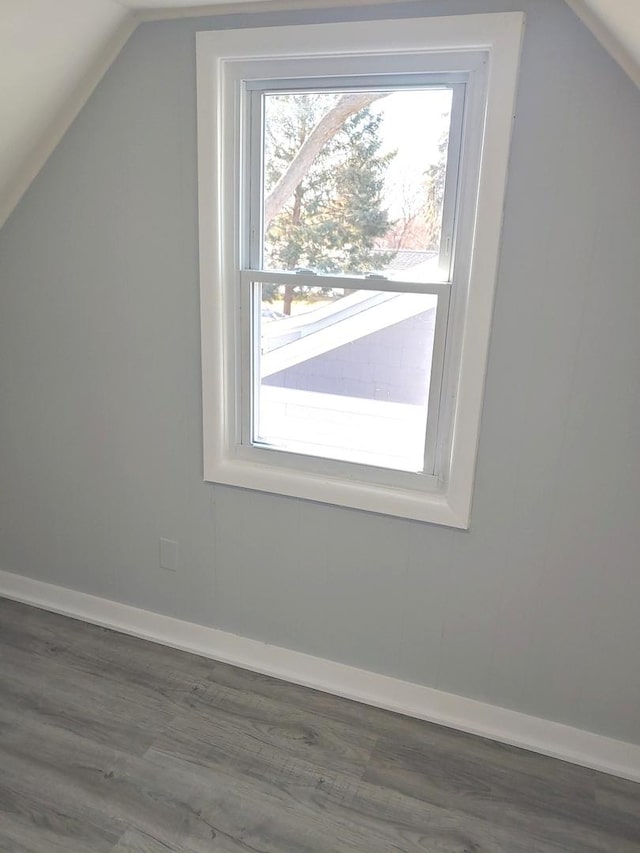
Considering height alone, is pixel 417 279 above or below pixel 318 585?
above

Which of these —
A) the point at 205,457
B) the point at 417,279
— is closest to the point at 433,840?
the point at 205,457

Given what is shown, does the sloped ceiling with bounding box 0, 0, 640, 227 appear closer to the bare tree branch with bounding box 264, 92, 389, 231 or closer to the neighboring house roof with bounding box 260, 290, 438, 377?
the bare tree branch with bounding box 264, 92, 389, 231

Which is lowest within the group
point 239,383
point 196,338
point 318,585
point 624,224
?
point 318,585

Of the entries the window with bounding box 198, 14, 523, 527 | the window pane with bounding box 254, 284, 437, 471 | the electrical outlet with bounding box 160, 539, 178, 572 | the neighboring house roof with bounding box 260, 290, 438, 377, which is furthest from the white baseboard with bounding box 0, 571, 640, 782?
the neighboring house roof with bounding box 260, 290, 438, 377

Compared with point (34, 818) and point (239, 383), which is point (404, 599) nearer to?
point (239, 383)

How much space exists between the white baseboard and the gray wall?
4cm

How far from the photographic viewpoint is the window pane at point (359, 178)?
69.4 inches

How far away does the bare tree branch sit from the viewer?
1.79m

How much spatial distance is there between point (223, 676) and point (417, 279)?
4.82 ft

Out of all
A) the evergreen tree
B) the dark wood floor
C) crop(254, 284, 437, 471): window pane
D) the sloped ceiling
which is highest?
the sloped ceiling

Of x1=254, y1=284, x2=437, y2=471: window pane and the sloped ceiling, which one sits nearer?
the sloped ceiling

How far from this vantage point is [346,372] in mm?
1997

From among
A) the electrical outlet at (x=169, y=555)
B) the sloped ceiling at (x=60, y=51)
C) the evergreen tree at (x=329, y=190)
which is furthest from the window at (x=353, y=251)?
the electrical outlet at (x=169, y=555)

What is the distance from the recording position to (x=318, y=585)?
2.17 metres
